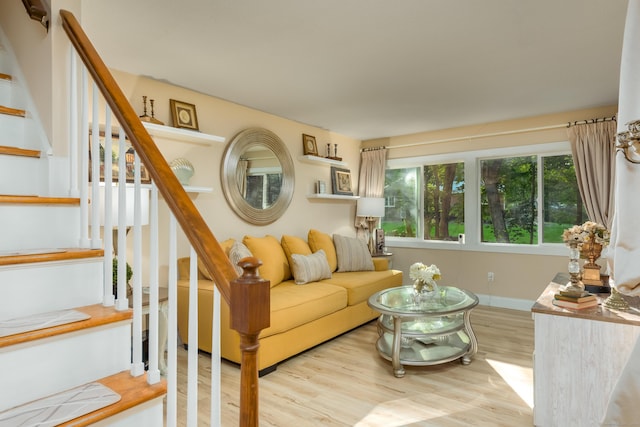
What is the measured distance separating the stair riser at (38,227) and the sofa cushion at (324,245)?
3.03m

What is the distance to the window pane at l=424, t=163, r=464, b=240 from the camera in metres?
5.25

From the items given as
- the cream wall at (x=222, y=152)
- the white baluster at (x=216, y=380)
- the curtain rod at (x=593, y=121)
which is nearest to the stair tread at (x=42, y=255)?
the white baluster at (x=216, y=380)

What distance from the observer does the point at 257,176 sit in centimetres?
420

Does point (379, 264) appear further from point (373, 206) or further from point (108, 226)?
point (108, 226)

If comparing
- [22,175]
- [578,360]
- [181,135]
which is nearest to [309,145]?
[181,135]

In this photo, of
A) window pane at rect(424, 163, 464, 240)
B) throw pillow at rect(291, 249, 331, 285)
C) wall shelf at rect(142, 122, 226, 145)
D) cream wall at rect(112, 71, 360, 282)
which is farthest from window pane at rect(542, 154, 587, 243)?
wall shelf at rect(142, 122, 226, 145)

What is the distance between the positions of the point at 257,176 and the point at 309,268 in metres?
1.18

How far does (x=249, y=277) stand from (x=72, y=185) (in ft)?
4.20

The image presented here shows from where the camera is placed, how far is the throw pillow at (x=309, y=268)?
151 inches

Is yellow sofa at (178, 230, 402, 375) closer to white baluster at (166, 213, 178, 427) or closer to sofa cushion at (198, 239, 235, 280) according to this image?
sofa cushion at (198, 239, 235, 280)

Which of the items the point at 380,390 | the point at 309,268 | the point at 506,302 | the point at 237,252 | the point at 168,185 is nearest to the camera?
the point at 168,185

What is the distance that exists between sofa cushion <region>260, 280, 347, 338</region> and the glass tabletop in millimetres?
430

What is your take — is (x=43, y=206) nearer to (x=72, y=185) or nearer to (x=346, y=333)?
(x=72, y=185)

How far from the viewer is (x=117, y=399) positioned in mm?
1213
